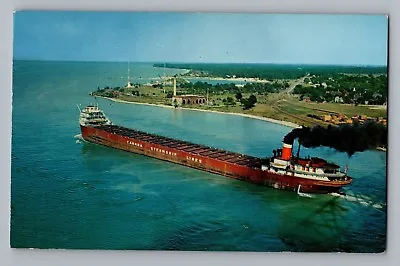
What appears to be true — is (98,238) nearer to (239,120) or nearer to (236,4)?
(239,120)

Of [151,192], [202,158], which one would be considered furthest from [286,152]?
[151,192]

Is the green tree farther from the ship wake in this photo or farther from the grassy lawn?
the ship wake

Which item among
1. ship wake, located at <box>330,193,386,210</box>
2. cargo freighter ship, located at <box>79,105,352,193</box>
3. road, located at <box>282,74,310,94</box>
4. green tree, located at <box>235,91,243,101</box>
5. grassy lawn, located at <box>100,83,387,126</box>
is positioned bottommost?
ship wake, located at <box>330,193,386,210</box>

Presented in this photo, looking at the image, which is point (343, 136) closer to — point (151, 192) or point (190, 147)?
point (190, 147)

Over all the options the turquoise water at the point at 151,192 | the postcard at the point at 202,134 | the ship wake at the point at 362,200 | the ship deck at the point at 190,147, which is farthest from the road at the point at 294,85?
the ship wake at the point at 362,200

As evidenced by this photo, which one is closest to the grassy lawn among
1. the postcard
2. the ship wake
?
the postcard

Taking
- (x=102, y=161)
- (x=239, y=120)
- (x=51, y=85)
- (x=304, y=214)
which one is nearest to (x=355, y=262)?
(x=304, y=214)
